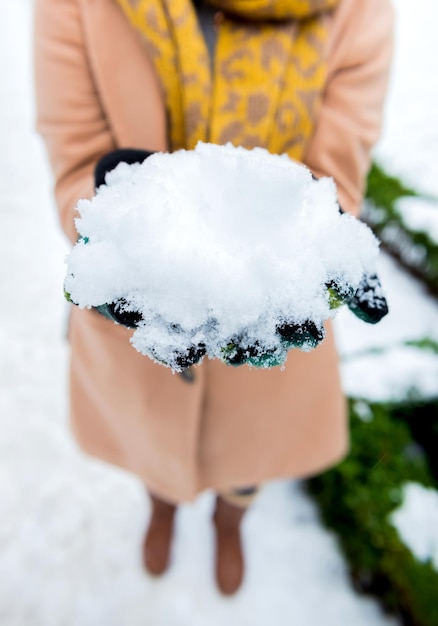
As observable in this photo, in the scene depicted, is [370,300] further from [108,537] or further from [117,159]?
[108,537]

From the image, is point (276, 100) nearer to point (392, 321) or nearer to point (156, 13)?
point (156, 13)

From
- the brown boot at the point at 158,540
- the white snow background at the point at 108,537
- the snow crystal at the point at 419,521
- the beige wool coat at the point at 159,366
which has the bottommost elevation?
the white snow background at the point at 108,537

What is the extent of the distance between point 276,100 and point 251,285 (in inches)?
21.8

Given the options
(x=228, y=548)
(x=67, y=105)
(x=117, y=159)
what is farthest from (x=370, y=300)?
(x=228, y=548)

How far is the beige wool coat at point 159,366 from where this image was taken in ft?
3.16

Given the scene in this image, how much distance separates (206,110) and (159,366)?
55 centimetres

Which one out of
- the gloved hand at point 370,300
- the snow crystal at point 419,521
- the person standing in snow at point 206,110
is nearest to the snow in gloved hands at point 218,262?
the gloved hand at point 370,300

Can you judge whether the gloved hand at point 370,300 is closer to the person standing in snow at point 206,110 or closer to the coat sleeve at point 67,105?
the person standing in snow at point 206,110

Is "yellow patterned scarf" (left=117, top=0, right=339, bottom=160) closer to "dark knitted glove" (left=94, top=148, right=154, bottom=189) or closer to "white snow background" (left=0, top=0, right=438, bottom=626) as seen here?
"dark knitted glove" (left=94, top=148, right=154, bottom=189)

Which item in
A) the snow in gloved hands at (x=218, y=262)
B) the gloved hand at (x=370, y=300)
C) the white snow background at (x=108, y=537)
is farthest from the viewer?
the white snow background at (x=108, y=537)

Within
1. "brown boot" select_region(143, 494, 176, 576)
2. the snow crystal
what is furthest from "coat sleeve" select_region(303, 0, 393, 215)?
"brown boot" select_region(143, 494, 176, 576)

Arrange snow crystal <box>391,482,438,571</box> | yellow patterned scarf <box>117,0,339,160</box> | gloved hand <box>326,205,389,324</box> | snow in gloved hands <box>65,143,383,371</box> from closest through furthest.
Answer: snow in gloved hands <box>65,143,383,371</box> < gloved hand <box>326,205,389,324</box> < yellow patterned scarf <box>117,0,339,160</box> < snow crystal <box>391,482,438,571</box>

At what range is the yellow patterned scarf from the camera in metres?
0.90

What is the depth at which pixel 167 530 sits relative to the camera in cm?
165
